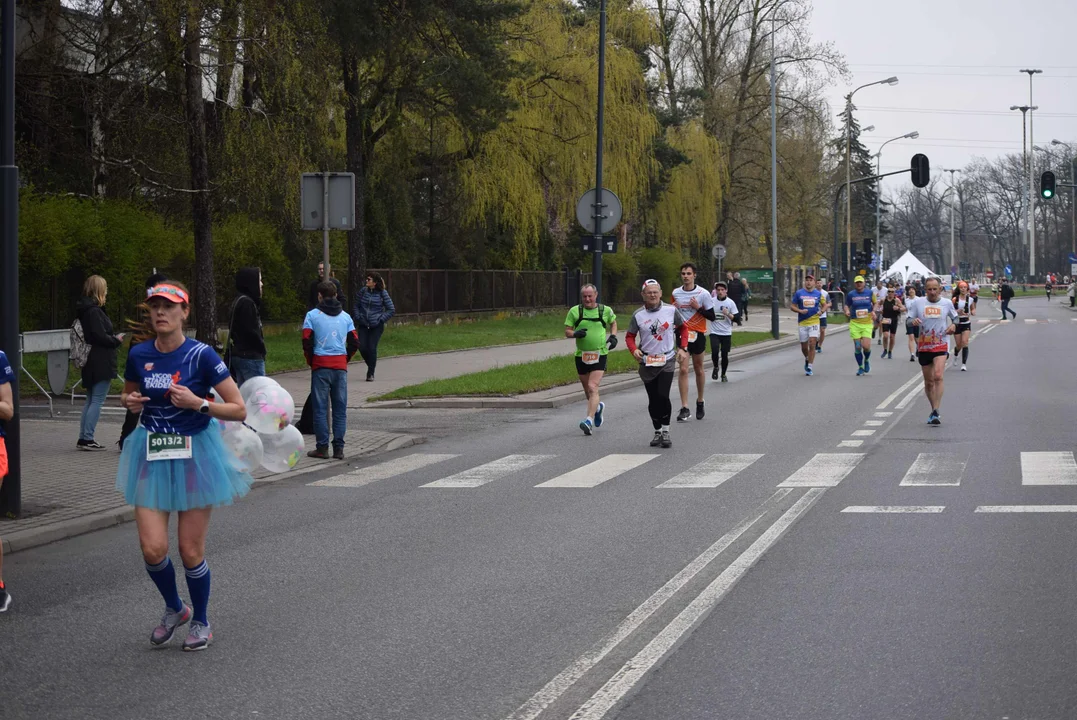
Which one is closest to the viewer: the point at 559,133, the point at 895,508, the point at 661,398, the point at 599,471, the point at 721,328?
the point at 895,508

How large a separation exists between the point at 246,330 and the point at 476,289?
1356 inches

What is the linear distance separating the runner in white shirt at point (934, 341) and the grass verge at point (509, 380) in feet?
20.4

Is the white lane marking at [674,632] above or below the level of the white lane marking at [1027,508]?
above

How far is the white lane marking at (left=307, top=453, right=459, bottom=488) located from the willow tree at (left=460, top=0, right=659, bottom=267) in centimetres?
2267

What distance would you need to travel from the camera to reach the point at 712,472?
500 inches

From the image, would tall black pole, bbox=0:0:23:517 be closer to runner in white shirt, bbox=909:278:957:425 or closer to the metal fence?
runner in white shirt, bbox=909:278:957:425

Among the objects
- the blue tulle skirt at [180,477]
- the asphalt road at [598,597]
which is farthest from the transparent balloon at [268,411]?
the asphalt road at [598,597]

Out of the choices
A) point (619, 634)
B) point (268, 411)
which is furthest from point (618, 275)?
point (619, 634)

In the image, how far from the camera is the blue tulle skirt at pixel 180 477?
623cm

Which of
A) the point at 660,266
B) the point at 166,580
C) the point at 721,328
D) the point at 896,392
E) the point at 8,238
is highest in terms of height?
the point at 660,266

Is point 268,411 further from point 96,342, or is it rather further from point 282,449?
point 96,342

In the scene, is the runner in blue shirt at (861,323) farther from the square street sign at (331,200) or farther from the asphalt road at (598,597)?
the square street sign at (331,200)

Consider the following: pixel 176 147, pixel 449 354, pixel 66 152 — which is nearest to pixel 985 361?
pixel 449 354

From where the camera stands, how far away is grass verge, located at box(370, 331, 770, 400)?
66.9 ft
